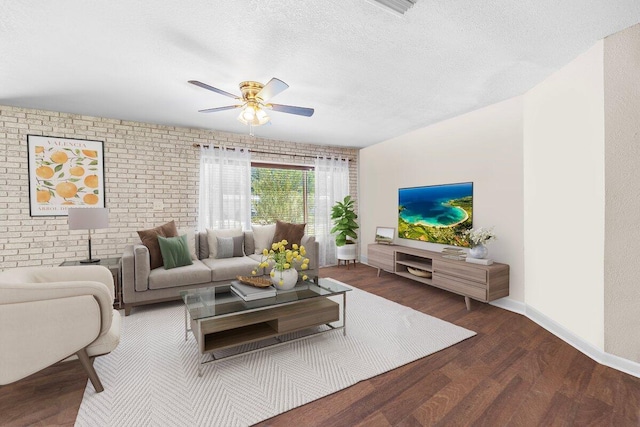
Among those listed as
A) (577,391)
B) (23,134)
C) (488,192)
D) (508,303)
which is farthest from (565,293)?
(23,134)

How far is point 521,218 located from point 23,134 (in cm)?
614

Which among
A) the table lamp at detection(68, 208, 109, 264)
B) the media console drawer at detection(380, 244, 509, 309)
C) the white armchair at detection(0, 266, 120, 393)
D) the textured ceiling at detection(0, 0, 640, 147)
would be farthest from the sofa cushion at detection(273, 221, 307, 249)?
the white armchair at detection(0, 266, 120, 393)

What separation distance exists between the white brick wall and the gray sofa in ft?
2.70

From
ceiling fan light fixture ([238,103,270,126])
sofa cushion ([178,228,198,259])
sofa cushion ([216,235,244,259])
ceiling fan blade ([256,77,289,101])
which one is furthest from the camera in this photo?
sofa cushion ([216,235,244,259])

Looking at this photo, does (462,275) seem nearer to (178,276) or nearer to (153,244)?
(178,276)

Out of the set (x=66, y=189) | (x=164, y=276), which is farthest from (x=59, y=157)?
(x=164, y=276)

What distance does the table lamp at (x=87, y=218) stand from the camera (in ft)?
10.9

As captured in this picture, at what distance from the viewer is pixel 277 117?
408 centimetres

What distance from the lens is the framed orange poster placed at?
3.76 meters

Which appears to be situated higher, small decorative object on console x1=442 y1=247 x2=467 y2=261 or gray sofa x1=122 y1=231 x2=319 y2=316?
small decorative object on console x1=442 y1=247 x2=467 y2=261

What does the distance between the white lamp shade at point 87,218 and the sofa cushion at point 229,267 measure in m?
1.30

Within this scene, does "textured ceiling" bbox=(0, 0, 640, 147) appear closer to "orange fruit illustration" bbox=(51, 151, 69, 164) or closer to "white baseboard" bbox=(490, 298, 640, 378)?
"orange fruit illustration" bbox=(51, 151, 69, 164)

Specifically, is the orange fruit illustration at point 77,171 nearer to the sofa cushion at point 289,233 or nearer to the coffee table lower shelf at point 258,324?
the sofa cushion at point 289,233

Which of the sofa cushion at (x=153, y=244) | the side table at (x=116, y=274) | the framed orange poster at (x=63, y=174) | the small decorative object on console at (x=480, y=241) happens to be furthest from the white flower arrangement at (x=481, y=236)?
the framed orange poster at (x=63, y=174)
